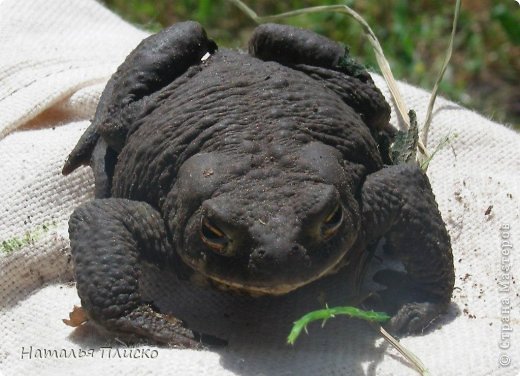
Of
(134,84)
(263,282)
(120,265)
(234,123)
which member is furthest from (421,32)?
(263,282)

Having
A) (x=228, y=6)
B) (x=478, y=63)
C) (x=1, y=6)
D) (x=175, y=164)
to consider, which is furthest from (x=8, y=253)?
(x=478, y=63)

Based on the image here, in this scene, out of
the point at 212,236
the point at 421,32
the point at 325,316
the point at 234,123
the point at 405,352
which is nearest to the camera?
the point at 325,316

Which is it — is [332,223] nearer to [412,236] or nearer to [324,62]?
[412,236]

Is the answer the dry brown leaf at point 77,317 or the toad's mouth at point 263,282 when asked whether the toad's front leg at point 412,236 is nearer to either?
the toad's mouth at point 263,282

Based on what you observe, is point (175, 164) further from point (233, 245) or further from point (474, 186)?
point (474, 186)

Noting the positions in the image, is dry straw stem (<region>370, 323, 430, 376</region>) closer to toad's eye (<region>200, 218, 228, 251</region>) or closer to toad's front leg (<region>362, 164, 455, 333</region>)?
toad's front leg (<region>362, 164, 455, 333</region>)

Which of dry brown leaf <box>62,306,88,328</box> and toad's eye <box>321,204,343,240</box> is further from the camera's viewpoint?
dry brown leaf <box>62,306,88,328</box>

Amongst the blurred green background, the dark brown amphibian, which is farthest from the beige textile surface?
the blurred green background

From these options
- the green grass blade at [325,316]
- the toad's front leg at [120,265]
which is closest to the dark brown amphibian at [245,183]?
the toad's front leg at [120,265]
